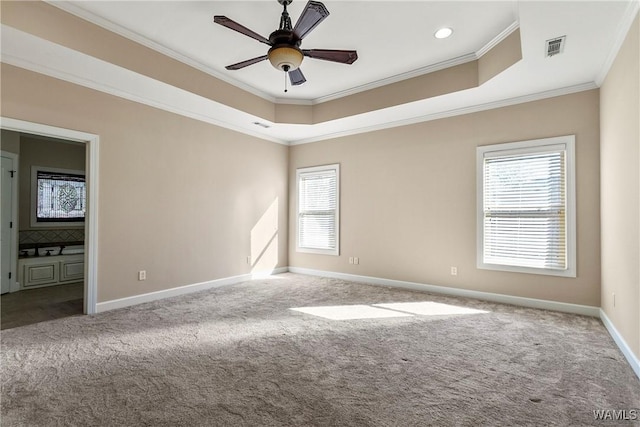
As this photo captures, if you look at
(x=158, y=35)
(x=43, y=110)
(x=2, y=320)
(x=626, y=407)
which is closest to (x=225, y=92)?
(x=158, y=35)

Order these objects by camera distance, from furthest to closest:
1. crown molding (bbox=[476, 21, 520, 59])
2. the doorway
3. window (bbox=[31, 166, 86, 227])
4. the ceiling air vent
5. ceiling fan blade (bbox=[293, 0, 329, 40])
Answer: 1. window (bbox=[31, 166, 86, 227])
2. the doorway
3. crown molding (bbox=[476, 21, 520, 59])
4. the ceiling air vent
5. ceiling fan blade (bbox=[293, 0, 329, 40])

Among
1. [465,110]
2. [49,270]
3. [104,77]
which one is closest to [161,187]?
[104,77]

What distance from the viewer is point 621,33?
2.75 metres

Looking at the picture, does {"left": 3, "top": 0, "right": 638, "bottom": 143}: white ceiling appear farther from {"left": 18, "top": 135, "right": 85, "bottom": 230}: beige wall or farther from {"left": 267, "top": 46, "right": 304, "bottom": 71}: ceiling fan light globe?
{"left": 18, "top": 135, "right": 85, "bottom": 230}: beige wall

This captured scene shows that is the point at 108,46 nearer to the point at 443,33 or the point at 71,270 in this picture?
the point at 443,33

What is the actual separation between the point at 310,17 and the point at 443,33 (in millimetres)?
1781

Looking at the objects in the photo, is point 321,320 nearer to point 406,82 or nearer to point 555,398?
point 555,398

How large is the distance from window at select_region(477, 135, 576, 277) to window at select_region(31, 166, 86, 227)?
24.0 ft

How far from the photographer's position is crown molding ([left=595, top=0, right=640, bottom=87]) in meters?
2.43

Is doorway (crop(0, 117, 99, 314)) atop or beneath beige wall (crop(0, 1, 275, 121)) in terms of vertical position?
beneath

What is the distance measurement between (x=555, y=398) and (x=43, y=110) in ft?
17.7

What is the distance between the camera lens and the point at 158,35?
3.61 metres

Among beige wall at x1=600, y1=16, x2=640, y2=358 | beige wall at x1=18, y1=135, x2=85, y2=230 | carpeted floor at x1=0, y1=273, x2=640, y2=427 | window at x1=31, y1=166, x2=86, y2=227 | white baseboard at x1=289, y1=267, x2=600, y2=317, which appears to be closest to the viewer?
carpeted floor at x1=0, y1=273, x2=640, y2=427

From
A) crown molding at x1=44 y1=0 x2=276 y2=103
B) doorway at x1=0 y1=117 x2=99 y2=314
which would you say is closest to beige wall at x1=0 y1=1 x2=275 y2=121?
crown molding at x1=44 y1=0 x2=276 y2=103
